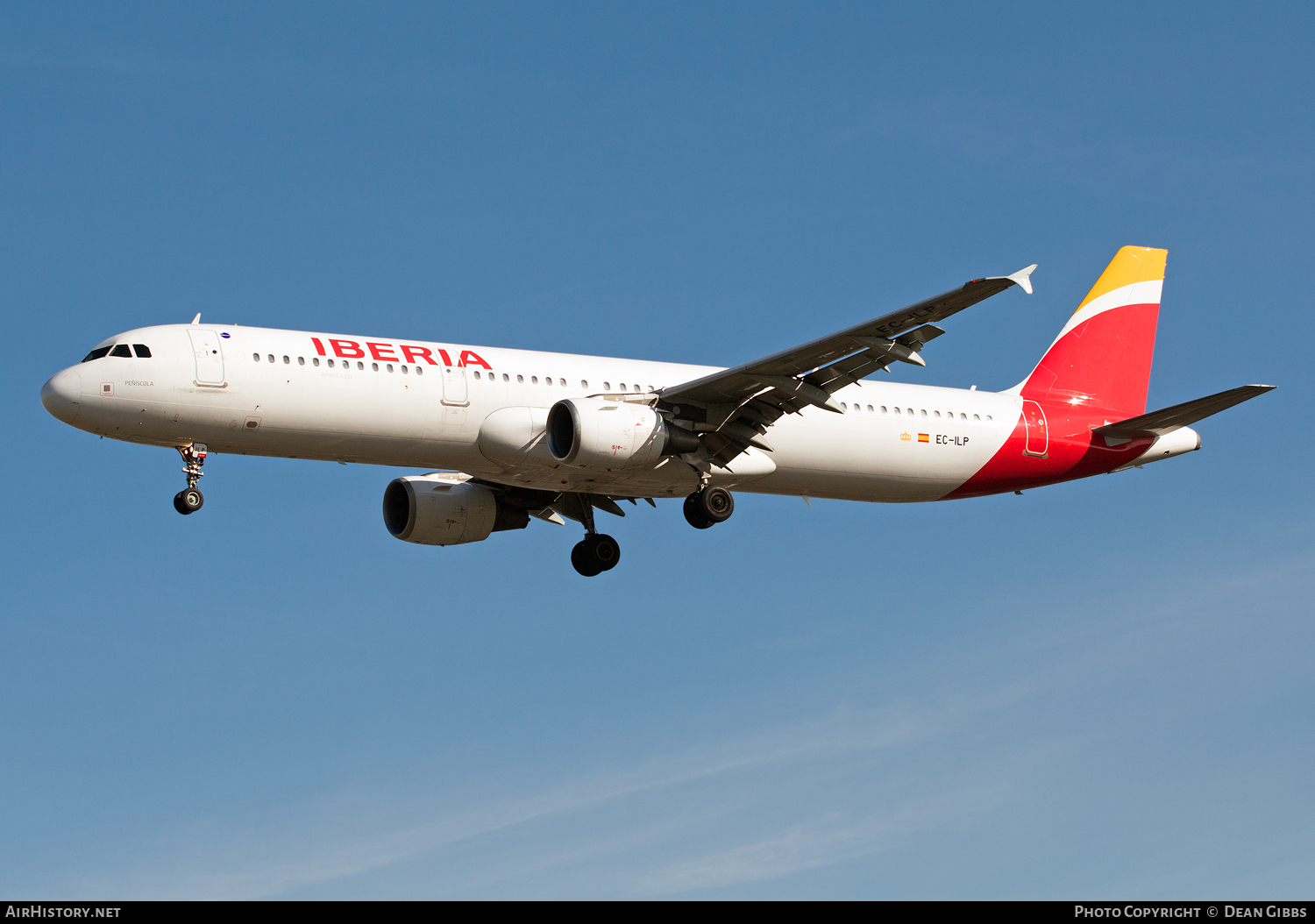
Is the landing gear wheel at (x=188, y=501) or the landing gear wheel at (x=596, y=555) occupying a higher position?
the landing gear wheel at (x=596, y=555)

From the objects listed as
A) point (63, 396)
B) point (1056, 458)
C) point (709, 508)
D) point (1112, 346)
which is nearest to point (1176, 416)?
point (1056, 458)

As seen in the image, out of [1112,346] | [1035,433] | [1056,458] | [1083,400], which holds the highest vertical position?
[1112,346]

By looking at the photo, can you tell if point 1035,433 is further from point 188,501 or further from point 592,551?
point 188,501

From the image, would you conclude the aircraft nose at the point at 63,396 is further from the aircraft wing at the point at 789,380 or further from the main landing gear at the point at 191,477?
the aircraft wing at the point at 789,380

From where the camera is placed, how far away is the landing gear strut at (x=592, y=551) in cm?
3784

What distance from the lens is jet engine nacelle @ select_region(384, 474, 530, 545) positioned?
3681cm

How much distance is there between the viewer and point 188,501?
30859mm

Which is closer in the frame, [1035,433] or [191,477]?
[191,477]

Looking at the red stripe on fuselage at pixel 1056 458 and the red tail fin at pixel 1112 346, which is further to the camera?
the red tail fin at pixel 1112 346

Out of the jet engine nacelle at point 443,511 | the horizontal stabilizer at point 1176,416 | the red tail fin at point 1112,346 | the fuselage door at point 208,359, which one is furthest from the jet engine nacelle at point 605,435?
the horizontal stabilizer at point 1176,416

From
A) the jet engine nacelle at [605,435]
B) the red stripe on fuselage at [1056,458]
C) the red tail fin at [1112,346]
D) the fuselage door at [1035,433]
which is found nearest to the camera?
the jet engine nacelle at [605,435]

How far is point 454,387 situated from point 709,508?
6.46 metres

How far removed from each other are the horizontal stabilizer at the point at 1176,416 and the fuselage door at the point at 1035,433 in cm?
139
